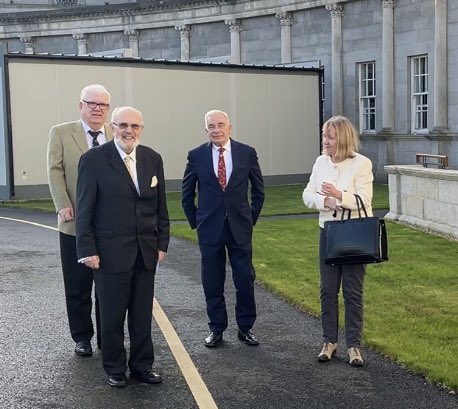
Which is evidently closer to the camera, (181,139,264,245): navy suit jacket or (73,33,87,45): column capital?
(181,139,264,245): navy suit jacket

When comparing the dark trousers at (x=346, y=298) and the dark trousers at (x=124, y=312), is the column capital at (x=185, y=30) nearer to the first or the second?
the dark trousers at (x=346, y=298)

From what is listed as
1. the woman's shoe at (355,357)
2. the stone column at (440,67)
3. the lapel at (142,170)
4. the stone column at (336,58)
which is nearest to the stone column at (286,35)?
the stone column at (336,58)

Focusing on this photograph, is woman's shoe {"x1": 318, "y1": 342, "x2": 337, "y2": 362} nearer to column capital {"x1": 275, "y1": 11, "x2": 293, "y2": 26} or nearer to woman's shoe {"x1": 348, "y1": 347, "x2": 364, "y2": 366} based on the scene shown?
woman's shoe {"x1": 348, "y1": 347, "x2": 364, "y2": 366}

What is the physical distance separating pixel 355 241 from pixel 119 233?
1783mm

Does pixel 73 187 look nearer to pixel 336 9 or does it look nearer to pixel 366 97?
pixel 366 97

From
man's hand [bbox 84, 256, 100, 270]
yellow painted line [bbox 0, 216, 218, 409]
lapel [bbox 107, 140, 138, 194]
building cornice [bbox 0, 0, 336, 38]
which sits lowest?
yellow painted line [bbox 0, 216, 218, 409]

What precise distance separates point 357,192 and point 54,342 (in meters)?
2.93

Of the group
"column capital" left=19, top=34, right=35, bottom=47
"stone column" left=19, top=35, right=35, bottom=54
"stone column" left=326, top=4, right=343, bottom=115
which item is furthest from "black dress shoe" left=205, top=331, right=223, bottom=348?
"column capital" left=19, top=34, right=35, bottom=47

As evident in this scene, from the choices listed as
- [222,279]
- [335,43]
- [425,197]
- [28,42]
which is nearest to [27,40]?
[28,42]

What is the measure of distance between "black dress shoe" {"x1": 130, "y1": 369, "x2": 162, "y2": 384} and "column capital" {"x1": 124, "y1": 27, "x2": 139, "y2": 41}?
37897mm

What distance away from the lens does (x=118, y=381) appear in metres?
6.61

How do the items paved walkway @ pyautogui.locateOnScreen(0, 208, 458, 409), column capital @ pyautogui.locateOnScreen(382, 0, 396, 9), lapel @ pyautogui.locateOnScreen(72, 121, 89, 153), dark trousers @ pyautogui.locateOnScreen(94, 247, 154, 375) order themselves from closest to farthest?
paved walkway @ pyautogui.locateOnScreen(0, 208, 458, 409) → dark trousers @ pyautogui.locateOnScreen(94, 247, 154, 375) → lapel @ pyautogui.locateOnScreen(72, 121, 89, 153) → column capital @ pyautogui.locateOnScreen(382, 0, 396, 9)

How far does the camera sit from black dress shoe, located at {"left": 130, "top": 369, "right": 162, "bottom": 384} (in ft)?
21.8

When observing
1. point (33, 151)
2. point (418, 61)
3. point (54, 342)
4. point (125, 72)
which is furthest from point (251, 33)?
point (54, 342)
